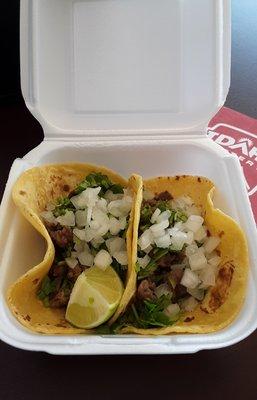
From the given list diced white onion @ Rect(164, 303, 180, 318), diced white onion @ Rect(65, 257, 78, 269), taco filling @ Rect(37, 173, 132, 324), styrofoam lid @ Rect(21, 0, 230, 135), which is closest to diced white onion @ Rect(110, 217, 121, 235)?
taco filling @ Rect(37, 173, 132, 324)

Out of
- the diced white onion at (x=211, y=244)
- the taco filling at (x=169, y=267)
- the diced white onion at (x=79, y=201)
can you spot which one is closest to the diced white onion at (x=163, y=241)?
the taco filling at (x=169, y=267)

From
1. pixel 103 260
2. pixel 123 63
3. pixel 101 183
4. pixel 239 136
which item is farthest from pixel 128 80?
pixel 103 260

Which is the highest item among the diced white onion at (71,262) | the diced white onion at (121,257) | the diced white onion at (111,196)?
the diced white onion at (111,196)

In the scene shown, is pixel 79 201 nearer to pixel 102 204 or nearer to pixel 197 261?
pixel 102 204

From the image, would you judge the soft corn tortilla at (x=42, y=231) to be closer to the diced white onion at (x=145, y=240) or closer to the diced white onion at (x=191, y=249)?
the diced white onion at (x=145, y=240)

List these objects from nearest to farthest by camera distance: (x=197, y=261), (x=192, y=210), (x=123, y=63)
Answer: (x=197, y=261) → (x=192, y=210) → (x=123, y=63)

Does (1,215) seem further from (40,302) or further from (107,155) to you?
(107,155)
